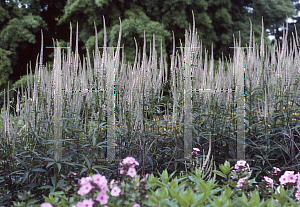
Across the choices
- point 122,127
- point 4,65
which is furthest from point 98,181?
point 4,65

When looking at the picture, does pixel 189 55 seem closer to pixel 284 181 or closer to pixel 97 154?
pixel 97 154

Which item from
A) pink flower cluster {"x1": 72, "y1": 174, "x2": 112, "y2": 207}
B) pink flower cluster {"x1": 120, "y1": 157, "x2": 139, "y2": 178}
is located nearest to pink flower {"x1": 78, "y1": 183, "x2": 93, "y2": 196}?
pink flower cluster {"x1": 72, "y1": 174, "x2": 112, "y2": 207}

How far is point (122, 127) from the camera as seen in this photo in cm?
328

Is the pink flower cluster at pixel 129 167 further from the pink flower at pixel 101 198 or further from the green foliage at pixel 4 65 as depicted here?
the green foliage at pixel 4 65

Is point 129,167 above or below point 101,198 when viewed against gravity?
above

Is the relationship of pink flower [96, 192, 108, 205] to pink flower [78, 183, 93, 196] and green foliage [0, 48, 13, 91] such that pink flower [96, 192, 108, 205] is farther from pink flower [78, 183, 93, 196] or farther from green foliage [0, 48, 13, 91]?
green foliage [0, 48, 13, 91]

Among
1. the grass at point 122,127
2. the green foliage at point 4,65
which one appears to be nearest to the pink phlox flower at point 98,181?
the grass at point 122,127

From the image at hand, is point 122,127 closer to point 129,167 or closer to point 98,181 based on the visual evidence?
point 129,167

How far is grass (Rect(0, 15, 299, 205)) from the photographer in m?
2.72

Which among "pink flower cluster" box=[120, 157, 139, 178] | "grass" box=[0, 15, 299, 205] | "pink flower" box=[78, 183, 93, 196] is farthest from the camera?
"grass" box=[0, 15, 299, 205]

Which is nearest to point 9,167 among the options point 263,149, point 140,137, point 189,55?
point 140,137

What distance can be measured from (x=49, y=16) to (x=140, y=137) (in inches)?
499

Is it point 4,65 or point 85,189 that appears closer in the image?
point 85,189

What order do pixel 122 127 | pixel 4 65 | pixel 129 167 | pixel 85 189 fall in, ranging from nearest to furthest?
pixel 85 189 < pixel 129 167 < pixel 122 127 < pixel 4 65
